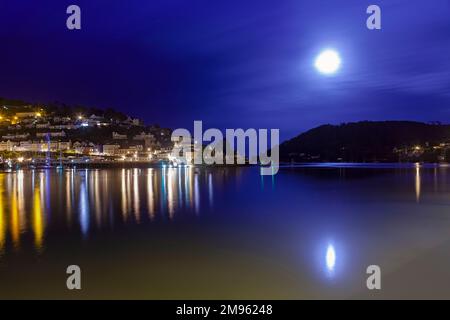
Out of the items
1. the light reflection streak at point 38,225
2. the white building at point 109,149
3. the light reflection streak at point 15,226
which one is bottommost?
the light reflection streak at point 38,225

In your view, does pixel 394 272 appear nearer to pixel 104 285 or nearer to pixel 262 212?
pixel 104 285

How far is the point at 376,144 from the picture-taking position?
125938 mm

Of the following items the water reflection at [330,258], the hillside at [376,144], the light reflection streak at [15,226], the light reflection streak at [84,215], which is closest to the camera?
the water reflection at [330,258]

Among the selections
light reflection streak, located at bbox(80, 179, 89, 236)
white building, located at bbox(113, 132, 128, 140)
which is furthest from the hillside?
light reflection streak, located at bbox(80, 179, 89, 236)

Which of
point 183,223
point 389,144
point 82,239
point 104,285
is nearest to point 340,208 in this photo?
point 183,223

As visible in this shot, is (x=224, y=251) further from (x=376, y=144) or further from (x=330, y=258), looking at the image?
(x=376, y=144)

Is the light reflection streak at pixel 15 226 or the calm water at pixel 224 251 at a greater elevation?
the light reflection streak at pixel 15 226

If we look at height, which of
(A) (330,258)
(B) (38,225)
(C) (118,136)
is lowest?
(A) (330,258)

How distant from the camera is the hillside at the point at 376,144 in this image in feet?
373

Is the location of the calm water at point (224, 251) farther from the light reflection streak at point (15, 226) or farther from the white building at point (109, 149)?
the white building at point (109, 149)

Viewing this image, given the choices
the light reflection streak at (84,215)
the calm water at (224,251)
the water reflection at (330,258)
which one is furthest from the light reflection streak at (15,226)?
the water reflection at (330,258)

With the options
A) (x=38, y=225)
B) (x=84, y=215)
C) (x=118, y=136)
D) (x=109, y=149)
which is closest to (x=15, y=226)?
(x=38, y=225)

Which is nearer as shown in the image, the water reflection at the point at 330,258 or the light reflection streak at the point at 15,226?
the water reflection at the point at 330,258
